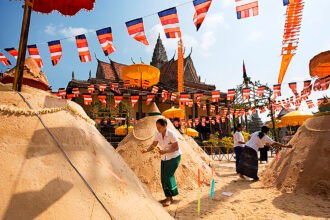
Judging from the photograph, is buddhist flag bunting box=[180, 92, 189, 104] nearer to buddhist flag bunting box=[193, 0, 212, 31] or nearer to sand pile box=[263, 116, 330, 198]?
buddhist flag bunting box=[193, 0, 212, 31]

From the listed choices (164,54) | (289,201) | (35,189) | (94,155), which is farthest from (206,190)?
(164,54)

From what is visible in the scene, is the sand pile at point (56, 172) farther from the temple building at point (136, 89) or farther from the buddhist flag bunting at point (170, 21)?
the temple building at point (136, 89)

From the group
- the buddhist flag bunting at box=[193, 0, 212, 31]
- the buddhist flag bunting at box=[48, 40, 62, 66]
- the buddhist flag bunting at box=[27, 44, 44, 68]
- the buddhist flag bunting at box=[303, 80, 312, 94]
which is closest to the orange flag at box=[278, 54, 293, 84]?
the buddhist flag bunting at box=[193, 0, 212, 31]

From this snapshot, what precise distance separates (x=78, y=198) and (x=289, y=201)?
3.76 m

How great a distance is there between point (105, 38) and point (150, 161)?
3.91 meters

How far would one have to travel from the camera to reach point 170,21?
6352 millimetres

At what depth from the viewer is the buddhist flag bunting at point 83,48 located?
7578mm

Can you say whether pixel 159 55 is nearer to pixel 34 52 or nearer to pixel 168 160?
pixel 34 52

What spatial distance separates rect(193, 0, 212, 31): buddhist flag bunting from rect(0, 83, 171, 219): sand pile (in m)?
4.21

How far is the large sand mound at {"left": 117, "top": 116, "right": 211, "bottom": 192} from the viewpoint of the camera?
5282mm

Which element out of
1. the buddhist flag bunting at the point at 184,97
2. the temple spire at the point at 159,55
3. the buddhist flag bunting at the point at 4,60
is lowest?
the buddhist flag bunting at the point at 184,97

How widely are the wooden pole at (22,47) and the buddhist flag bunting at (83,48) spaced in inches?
219

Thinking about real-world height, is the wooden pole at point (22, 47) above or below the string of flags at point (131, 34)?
below

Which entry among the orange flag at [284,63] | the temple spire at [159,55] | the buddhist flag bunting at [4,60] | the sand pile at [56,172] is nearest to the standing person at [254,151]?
the orange flag at [284,63]
